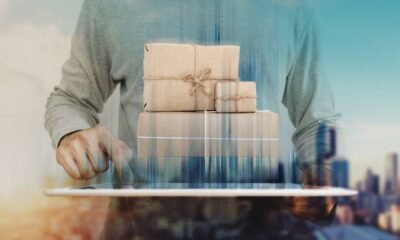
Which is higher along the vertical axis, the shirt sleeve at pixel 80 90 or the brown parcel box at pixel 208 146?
the shirt sleeve at pixel 80 90

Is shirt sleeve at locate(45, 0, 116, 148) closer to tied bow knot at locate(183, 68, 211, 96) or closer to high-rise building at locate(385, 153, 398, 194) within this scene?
tied bow knot at locate(183, 68, 211, 96)

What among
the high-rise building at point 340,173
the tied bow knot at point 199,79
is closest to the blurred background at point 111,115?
the high-rise building at point 340,173

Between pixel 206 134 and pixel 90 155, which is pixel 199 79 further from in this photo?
pixel 90 155

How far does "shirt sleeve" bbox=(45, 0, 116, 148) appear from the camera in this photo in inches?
37.2

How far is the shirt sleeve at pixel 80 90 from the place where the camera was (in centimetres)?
94

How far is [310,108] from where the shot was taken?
965 mm

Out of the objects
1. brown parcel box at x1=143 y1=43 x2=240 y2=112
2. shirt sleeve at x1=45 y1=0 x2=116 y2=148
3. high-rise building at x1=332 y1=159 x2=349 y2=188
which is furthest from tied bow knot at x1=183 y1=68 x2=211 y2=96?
high-rise building at x1=332 y1=159 x2=349 y2=188

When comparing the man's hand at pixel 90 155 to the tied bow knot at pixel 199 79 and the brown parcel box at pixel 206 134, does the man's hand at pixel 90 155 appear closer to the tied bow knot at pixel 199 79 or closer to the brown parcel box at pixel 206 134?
the brown parcel box at pixel 206 134

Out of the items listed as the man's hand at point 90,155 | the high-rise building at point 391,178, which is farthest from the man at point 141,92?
the high-rise building at point 391,178

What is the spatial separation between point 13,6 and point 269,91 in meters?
0.46

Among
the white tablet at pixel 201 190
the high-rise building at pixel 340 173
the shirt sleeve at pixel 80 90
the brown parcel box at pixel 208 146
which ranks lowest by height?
the white tablet at pixel 201 190

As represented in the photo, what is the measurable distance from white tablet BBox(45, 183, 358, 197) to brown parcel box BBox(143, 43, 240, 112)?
0.43 feet

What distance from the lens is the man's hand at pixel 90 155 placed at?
36.9 inches

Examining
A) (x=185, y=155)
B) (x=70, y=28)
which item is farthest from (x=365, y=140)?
(x=70, y=28)
